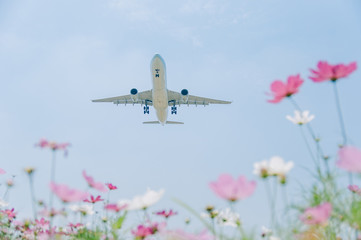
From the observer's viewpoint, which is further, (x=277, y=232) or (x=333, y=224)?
(x=333, y=224)

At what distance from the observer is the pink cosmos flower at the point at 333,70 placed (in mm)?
1834

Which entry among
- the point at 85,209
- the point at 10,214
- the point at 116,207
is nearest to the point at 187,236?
the point at 116,207

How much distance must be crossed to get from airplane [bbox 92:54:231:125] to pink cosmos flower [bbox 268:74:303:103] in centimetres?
2456

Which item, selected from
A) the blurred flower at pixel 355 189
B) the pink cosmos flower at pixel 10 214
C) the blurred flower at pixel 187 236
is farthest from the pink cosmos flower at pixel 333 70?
the pink cosmos flower at pixel 10 214

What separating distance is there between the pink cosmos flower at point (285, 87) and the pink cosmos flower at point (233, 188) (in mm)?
756

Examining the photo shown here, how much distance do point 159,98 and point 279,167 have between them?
84.3ft

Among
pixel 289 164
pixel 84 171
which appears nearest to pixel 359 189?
pixel 289 164

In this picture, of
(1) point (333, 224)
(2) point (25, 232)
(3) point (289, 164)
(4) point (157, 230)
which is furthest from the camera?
(2) point (25, 232)

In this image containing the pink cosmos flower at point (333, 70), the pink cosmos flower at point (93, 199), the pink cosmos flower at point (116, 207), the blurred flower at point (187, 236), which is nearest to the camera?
the blurred flower at point (187, 236)

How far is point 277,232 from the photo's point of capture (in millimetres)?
1873

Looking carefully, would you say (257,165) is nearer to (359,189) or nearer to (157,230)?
(157,230)

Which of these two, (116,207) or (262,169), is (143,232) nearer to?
(116,207)

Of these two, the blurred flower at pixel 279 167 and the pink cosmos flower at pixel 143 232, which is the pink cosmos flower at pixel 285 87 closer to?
the blurred flower at pixel 279 167

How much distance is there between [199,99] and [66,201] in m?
29.7
